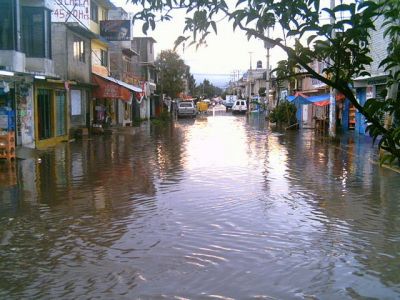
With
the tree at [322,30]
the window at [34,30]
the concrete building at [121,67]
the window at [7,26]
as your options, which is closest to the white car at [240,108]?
the concrete building at [121,67]

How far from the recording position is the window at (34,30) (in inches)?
827

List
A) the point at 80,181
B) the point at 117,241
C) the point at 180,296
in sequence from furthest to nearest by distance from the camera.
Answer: the point at 80,181
the point at 117,241
the point at 180,296

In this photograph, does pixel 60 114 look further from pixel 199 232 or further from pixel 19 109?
pixel 199 232

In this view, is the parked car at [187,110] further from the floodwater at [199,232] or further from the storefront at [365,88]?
the floodwater at [199,232]

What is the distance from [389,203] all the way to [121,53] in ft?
112

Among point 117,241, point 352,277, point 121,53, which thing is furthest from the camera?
point 121,53

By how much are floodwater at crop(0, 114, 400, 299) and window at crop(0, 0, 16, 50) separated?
18.0 feet

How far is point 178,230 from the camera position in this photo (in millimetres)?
7992

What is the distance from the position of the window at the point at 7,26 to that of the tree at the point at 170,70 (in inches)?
1730

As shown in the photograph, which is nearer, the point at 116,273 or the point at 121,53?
the point at 116,273

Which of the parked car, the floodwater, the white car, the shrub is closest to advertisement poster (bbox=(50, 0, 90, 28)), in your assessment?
the floodwater

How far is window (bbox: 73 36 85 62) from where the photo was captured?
27.4 m

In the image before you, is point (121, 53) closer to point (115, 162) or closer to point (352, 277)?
point (115, 162)

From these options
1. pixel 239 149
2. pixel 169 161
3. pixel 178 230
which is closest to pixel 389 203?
pixel 178 230
